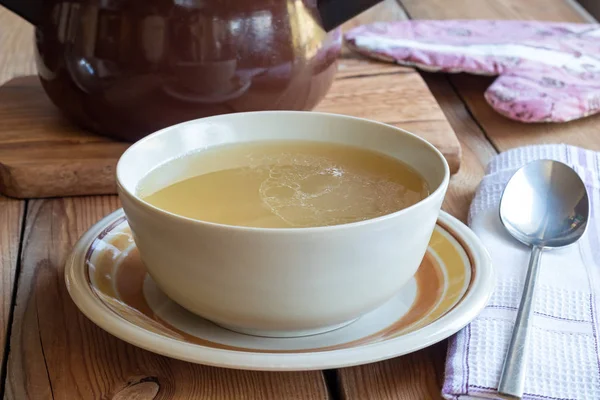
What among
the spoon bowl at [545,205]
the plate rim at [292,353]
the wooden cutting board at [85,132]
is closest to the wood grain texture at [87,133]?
the wooden cutting board at [85,132]

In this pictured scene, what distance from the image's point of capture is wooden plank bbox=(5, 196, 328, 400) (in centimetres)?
41

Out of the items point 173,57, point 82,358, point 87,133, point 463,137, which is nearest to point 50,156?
point 87,133

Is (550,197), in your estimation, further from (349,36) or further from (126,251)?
(349,36)

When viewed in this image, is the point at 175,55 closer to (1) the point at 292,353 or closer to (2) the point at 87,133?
(2) the point at 87,133

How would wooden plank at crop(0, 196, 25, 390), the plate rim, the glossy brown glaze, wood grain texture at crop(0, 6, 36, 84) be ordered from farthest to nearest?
wood grain texture at crop(0, 6, 36, 84), the glossy brown glaze, wooden plank at crop(0, 196, 25, 390), the plate rim

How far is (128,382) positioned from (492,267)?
0.75ft

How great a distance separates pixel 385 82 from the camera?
894 millimetres

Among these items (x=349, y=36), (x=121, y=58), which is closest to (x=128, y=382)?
(x=121, y=58)

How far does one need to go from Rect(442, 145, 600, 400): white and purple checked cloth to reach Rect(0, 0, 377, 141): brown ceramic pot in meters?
0.20

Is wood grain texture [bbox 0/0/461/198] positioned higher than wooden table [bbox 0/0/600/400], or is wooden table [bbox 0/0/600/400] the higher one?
wooden table [bbox 0/0/600/400]

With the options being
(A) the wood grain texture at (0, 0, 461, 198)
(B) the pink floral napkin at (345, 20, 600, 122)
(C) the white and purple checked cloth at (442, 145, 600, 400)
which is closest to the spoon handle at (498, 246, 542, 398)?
(C) the white and purple checked cloth at (442, 145, 600, 400)

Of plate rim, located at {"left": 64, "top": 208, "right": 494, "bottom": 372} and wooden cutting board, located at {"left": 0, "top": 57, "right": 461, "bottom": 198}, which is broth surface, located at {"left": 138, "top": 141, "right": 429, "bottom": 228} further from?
wooden cutting board, located at {"left": 0, "top": 57, "right": 461, "bottom": 198}

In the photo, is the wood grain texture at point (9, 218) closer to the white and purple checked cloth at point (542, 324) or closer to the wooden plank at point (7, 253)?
the wooden plank at point (7, 253)

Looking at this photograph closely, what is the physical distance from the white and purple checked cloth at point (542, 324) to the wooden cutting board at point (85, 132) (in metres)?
0.17
